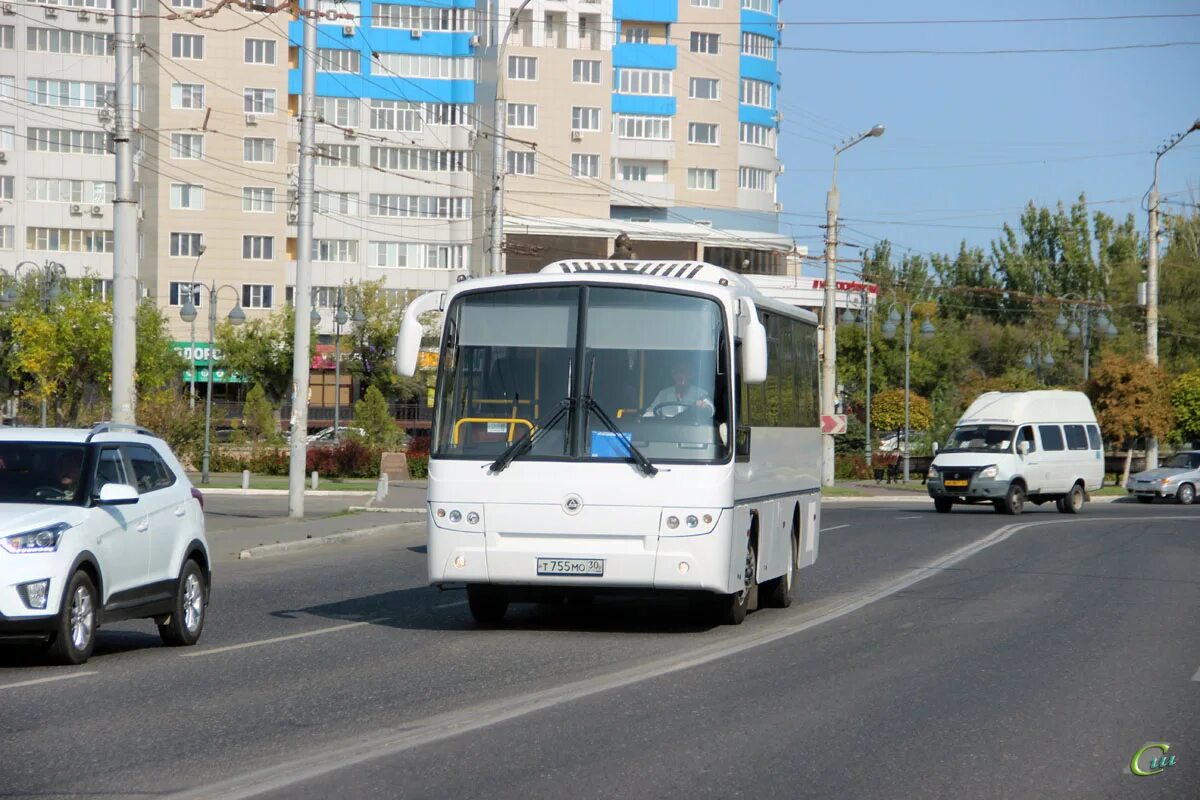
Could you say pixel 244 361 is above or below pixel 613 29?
below

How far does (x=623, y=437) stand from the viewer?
13484mm

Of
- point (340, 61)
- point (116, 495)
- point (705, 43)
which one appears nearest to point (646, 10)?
point (705, 43)

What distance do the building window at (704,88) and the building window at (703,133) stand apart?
5.29ft

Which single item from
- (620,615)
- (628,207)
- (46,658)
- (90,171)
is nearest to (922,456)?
(628,207)

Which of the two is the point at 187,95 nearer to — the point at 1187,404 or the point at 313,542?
the point at 1187,404

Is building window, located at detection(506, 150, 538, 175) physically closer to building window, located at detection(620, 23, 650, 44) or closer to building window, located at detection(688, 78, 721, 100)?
building window, located at detection(620, 23, 650, 44)

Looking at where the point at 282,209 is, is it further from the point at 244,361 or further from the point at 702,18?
the point at 702,18

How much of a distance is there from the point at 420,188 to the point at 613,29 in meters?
15.4

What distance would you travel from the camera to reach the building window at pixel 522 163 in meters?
95.1

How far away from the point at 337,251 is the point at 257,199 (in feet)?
19.5

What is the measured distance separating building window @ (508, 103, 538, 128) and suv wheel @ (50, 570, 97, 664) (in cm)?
8455

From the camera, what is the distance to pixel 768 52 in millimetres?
106000

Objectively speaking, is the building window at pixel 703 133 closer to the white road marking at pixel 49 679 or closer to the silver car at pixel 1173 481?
the silver car at pixel 1173 481

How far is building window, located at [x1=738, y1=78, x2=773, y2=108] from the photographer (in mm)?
103750
